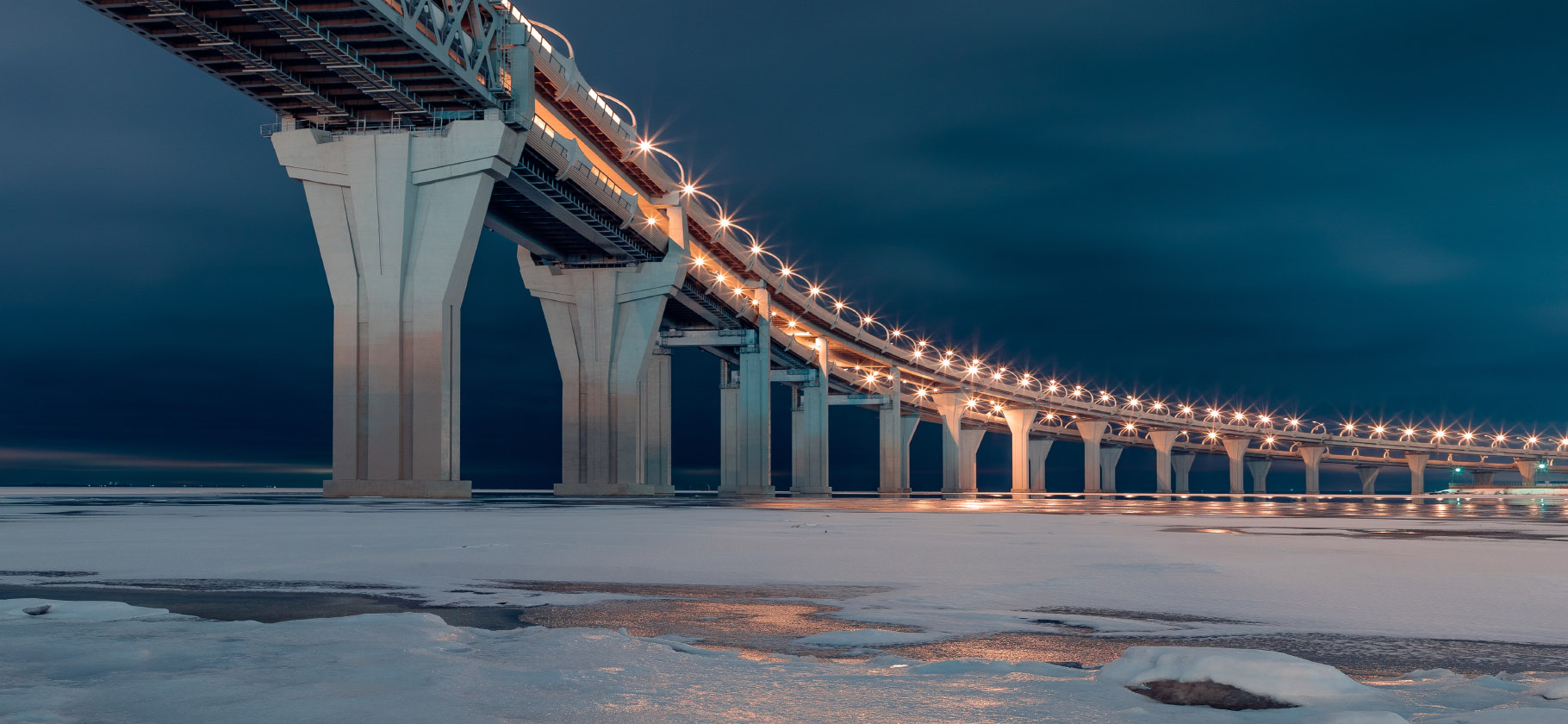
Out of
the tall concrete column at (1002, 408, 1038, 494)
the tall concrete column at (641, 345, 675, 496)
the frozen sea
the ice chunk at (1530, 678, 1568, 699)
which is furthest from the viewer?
the tall concrete column at (1002, 408, 1038, 494)

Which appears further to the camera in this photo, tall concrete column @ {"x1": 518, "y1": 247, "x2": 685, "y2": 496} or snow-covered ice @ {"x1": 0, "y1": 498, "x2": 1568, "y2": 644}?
tall concrete column @ {"x1": 518, "y1": 247, "x2": 685, "y2": 496}

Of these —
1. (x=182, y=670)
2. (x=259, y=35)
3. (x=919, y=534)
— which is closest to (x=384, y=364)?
(x=259, y=35)

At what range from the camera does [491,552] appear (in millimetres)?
15141

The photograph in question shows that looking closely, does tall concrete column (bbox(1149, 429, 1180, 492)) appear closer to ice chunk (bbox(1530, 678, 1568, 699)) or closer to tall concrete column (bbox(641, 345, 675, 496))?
tall concrete column (bbox(641, 345, 675, 496))

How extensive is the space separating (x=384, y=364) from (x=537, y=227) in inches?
766

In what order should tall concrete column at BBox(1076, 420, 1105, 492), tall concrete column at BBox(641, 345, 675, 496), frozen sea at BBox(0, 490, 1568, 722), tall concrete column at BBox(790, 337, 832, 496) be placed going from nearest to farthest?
1. frozen sea at BBox(0, 490, 1568, 722)
2. tall concrete column at BBox(641, 345, 675, 496)
3. tall concrete column at BBox(790, 337, 832, 496)
4. tall concrete column at BBox(1076, 420, 1105, 492)

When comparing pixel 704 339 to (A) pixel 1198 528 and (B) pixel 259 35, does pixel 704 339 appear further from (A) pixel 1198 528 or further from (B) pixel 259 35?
(A) pixel 1198 528

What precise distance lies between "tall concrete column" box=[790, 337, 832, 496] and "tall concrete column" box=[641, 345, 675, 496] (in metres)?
20.5

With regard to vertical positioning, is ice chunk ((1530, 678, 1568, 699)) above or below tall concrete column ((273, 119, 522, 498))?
below

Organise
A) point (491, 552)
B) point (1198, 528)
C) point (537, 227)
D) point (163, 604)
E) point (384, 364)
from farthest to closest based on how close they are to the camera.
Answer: point (537, 227)
point (384, 364)
point (1198, 528)
point (491, 552)
point (163, 604)

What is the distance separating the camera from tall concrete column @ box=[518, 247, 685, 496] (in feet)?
238

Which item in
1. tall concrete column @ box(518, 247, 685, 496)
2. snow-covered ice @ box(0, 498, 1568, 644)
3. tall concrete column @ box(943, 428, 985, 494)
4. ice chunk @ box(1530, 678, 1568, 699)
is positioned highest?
tall concrete column @ box(518, 247, 685, 496)

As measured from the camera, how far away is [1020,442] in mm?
155125

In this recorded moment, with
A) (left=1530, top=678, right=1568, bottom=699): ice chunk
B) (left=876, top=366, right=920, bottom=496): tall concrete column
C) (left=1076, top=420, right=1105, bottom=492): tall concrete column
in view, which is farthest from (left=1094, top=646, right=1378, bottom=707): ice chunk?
(left=1076, top=420, right=1105, bottom=492): tall concrete column
